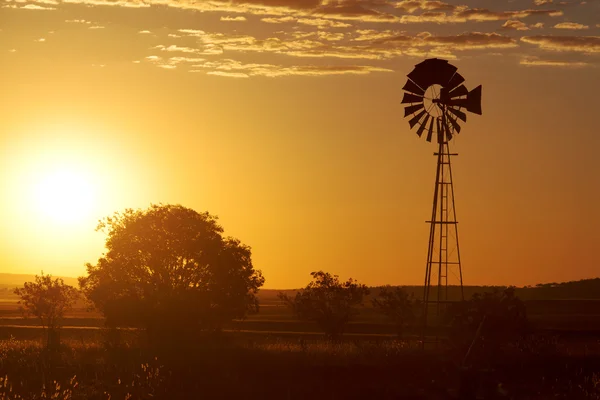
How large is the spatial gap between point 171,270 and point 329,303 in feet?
52.4

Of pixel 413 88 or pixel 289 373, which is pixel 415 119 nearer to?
→ pixel 413 88

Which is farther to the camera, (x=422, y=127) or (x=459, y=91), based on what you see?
(x=422, y=127)

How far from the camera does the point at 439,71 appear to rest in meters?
53.1

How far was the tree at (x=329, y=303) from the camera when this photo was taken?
237 ft

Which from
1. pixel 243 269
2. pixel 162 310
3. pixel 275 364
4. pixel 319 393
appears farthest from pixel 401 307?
pixel 319 393

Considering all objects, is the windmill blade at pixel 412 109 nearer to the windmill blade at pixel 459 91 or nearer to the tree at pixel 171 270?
the windmill blade at pixel 459 91

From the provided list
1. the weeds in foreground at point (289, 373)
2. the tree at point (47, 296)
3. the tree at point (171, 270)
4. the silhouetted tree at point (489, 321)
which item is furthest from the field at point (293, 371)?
the tree at point (47, 296)

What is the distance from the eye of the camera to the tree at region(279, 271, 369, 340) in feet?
237

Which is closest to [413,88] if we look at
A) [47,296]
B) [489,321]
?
[489,321]

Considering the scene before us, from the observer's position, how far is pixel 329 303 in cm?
7281

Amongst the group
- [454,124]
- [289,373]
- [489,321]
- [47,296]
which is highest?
[454,124]

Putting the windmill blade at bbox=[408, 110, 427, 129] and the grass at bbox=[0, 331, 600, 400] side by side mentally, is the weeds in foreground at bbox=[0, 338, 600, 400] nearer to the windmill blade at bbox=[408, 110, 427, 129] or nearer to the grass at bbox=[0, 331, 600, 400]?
the grass at bbox=[0, 331, 600, 400]

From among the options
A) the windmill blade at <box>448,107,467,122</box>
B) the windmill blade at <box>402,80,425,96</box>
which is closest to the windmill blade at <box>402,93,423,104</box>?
the windmill blade at <box>402,80,425,96</box>

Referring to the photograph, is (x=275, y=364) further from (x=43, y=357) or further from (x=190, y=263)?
(x=190, y=263)
